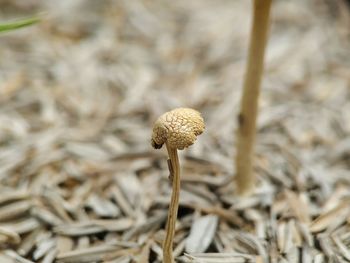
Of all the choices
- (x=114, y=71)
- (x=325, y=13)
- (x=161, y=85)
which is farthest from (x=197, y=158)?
(x=325, y=13)

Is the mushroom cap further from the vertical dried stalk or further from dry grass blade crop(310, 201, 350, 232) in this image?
dry grass blade crop(310, 201, 350, 232)

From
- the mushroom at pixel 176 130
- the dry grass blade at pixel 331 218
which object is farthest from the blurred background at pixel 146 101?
the mushroom at pixel 176 130

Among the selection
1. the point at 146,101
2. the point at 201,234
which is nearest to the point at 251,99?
the point at 201,234

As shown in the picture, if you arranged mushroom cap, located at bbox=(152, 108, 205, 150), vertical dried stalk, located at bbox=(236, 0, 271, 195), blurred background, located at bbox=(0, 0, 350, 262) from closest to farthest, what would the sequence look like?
mushroom cap, located at bbox=(152, 108, 205, 150) < vertical dried stalk, located at bbox=(236, 0, 271, 195) < blurred background, located at bbox=(0, 0, 350, 262)

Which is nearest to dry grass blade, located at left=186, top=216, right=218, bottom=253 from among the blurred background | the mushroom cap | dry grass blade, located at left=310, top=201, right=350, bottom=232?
the blurred background

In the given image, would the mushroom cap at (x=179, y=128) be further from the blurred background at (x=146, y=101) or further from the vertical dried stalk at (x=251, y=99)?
the blurred background at (x=146, y=101)

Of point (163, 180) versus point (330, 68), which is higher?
point (330, 68)

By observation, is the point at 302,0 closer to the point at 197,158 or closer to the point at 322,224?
the point at 197,158

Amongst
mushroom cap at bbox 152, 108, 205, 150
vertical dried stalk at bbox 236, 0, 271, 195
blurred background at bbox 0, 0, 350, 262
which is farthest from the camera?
blurred background at bbox 0, 0, 350, 262
